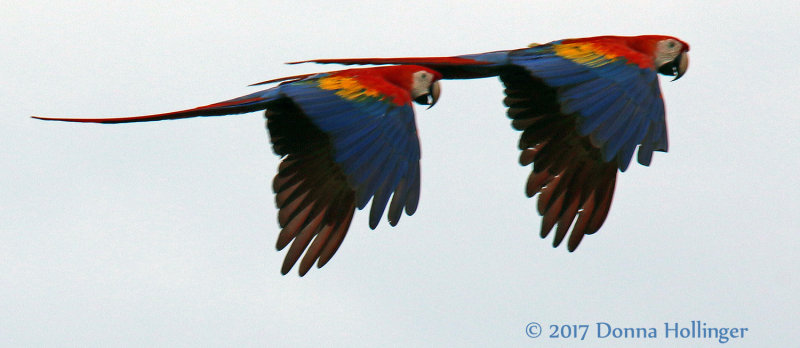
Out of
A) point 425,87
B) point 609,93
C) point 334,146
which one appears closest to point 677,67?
point 609,93

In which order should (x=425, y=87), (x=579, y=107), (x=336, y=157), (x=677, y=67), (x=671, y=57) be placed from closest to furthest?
(x=336, y=157)
(x=579, y=107)
(x=425, y=87)
(x=671, y=57)
(x=677, y=67)

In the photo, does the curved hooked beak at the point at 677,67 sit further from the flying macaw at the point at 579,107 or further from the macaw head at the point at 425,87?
the macaw head at the point at 425,87

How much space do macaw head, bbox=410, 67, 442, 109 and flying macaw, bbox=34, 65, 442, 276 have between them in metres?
0.01

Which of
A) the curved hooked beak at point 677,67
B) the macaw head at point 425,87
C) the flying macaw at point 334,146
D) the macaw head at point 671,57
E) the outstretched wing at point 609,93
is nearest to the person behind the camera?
the flying macaw at point 334,146

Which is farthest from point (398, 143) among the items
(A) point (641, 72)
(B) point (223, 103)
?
(A) point (641, 72)

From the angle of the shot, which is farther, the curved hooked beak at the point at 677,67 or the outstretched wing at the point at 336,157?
the curved hooked beak at the point at 677,67

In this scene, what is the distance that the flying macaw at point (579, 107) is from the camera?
9758 millimetres

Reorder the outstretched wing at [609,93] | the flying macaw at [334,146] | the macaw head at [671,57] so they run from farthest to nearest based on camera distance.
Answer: the macaw head at [671,57], the outstretched wing at [609,93], the flying macaw at [334,146]

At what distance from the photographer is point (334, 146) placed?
9234 millimetres

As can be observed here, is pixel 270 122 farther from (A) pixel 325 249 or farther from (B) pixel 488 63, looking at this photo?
(B) pixel 488 63

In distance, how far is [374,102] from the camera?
30.9 feet

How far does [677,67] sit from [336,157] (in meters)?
2.86

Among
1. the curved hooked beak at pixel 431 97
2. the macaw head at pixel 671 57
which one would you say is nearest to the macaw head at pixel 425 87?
the curved hooked beak at pixel 431 97

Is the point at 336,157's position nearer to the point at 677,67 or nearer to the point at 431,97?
the point at 431,97
